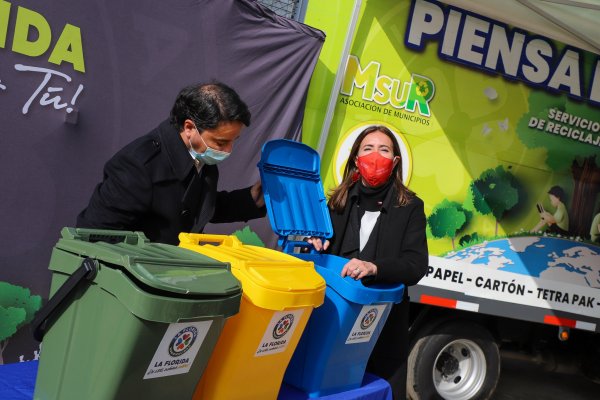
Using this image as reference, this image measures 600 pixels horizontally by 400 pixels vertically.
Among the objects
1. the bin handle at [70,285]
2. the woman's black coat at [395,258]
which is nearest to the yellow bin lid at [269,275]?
the woman's black coat at [395,258]

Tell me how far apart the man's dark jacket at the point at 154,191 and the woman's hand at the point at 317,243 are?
500 millimetres

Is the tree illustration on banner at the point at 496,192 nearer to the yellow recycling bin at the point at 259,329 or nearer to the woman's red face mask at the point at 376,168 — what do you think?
the woman's red face mask at the point at 376,168

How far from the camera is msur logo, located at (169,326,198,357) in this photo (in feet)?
4.74

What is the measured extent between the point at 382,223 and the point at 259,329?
87cm

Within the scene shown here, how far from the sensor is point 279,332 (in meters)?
1.75

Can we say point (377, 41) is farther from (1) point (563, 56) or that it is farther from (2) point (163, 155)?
(2) point (163, 155)

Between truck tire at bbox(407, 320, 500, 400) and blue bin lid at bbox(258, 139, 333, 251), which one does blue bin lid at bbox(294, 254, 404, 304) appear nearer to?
blue bin lid at bbox(258, 139, 333, 251)

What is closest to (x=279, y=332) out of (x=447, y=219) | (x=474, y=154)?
(x=447, y=219)

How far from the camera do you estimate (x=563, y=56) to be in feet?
13.4

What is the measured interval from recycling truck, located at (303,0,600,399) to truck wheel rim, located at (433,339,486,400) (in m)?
0.01

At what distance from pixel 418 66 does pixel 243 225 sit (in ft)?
5.41

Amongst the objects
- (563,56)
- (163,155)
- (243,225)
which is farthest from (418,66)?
(163,155)

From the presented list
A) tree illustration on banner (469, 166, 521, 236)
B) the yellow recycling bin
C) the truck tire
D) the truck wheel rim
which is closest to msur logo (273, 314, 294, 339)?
the yellow recycling bin

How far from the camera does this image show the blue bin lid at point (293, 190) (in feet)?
7.59
